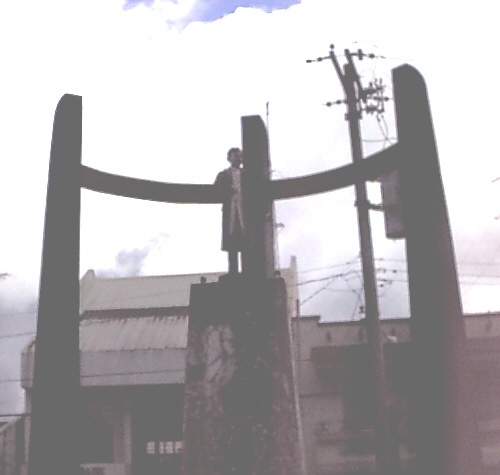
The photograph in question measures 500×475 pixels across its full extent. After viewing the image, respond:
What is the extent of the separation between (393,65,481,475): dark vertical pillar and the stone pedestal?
1426 mm

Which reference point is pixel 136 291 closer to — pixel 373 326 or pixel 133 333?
pixel 133 333

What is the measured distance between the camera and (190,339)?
806 cm

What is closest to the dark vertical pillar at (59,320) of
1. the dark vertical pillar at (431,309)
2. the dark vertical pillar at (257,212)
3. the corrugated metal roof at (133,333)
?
the dark vertical pillar at (257,212)

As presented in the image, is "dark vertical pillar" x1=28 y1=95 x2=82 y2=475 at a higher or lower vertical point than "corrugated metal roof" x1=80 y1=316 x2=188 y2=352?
lower

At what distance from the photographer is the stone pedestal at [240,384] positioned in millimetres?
7465

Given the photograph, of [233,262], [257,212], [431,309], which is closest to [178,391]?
[233,262]

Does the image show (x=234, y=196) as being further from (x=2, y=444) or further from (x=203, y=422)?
(x=2, y=444)

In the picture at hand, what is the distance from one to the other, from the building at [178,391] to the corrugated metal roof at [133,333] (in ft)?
0.13

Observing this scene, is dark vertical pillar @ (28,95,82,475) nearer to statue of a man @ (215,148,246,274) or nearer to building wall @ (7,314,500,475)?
statue of a man @ (215,148,246,274)

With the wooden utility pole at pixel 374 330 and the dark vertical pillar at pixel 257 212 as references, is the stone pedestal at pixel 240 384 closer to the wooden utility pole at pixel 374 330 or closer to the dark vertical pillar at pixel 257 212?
the dark vertical pillar at pixel 257 212

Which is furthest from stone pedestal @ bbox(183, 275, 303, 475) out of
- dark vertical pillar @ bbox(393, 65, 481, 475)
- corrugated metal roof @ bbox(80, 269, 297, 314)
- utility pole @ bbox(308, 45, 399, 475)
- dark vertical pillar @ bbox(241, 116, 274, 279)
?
corrugated metal roof @ bbox(80, 269, 297, 314)

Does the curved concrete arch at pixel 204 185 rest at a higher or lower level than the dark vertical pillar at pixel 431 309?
higher

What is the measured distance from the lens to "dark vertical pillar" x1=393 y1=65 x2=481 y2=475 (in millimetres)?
6820

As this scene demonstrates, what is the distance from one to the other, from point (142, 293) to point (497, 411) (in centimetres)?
1594
